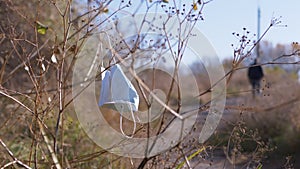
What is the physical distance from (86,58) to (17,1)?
42.8 inches

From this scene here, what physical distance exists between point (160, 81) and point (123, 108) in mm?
2348

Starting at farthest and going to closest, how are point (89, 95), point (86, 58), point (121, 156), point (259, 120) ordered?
point (259, 120) < point (86, 58) < point (89, 95) < point (121, 156)

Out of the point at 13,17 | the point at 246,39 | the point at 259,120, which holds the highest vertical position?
the point at 13,17

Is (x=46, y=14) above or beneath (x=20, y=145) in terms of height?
above

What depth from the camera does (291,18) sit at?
9.50ft

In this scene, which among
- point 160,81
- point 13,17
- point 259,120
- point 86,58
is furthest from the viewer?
point 259,120

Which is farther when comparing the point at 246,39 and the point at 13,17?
the point at 13,17

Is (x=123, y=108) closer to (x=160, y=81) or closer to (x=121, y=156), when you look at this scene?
(x=121, y=156)

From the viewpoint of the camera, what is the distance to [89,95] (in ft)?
19.2

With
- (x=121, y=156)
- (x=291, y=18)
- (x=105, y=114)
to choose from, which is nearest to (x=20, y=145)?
(x=105, y=114)

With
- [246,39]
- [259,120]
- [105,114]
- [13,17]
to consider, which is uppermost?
[13,17]

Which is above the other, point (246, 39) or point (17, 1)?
point (17, 1)

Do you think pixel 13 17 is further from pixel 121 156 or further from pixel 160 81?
pixel 121 156

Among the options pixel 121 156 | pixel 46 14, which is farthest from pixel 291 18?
pixel 46 14
